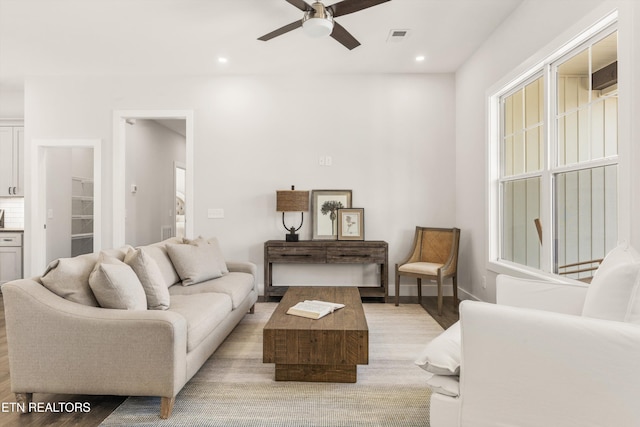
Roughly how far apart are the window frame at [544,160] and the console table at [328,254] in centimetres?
117

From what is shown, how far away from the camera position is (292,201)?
4.34 metres

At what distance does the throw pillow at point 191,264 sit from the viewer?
3188 mm

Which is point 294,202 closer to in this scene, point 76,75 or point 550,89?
point 550,89

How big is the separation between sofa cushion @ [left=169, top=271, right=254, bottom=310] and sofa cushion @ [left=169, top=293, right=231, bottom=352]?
0.52 ft

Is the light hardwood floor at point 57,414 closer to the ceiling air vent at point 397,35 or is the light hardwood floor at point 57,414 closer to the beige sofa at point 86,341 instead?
the beige sofa at point 86,341

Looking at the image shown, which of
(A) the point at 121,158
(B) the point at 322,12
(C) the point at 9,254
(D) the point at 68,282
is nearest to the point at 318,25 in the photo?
(B) the point at 322,12

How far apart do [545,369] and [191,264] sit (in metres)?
2.74

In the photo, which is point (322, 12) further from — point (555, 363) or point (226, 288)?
point (555, 363)

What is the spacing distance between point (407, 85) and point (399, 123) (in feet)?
1.62

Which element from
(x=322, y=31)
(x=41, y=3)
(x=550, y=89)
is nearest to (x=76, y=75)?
(x=41, y=3)

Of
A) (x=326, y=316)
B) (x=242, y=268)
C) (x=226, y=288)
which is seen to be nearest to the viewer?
(x=326, y=316)

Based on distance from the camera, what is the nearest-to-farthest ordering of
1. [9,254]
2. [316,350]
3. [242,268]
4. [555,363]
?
[555,363]
[316,350]
[242,268]
[9,254]

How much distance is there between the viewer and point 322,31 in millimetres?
2768

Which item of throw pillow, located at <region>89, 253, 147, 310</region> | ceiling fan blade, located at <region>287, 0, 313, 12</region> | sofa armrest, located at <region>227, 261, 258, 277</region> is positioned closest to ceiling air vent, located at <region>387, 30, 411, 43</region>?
ceiling fan blade, located at <region>287, 0, 313, 12</region>
